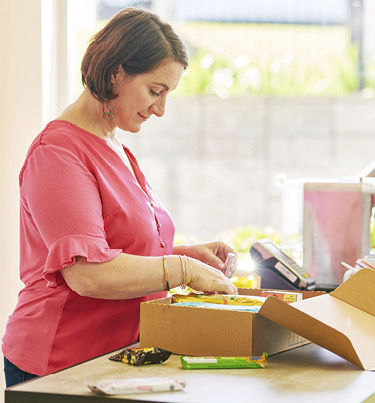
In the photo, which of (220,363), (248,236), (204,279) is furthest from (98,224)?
(248,236)

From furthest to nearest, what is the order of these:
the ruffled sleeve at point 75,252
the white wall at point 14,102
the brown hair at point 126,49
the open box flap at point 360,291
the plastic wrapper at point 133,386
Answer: the white wall at point 14,102 < the brown hair at point 126,49 < the open box flap at point 360,291 < the ruffled sleeve at point 75,252 < the plastic wrapper at point 133,386

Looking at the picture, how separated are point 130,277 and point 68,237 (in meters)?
0.15

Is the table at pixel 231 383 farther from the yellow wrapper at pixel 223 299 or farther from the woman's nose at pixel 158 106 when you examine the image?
the woman's nose at pixel 158 106

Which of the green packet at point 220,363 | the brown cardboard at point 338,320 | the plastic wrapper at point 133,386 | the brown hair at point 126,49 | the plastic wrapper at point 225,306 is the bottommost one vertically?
the green packet at point 220,363

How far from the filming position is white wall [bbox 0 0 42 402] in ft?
9.55

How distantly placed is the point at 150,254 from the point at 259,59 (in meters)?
3.08

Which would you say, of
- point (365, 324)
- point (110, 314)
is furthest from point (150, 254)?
point (365, 324)

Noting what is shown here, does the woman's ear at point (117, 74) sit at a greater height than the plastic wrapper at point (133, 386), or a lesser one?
greater

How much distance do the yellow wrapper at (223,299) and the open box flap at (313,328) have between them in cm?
12

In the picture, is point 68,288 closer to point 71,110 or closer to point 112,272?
point 112,272

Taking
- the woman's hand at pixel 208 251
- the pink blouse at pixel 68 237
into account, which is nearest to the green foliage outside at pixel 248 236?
the woman's hand at pixel 208 251

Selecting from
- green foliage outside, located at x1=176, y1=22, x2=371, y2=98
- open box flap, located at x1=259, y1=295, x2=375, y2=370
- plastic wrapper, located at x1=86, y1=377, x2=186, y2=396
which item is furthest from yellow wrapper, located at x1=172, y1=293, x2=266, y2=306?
green foliage outside, located at x1=176, y1=22, x2=371, y2=98

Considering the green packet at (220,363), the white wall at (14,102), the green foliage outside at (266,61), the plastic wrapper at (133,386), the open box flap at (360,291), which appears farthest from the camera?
the green foliage outside at (266,61)

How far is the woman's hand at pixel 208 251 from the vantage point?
1.96 m
